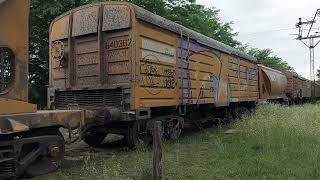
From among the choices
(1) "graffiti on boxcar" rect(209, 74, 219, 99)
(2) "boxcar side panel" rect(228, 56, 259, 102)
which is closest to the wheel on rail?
(1) "graffiti on boxcar" rect(209, 74, 219, 99)

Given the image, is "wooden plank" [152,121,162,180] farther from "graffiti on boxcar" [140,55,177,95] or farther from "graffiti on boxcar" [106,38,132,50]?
"graffiti on boxcar" [106,38,132,50]

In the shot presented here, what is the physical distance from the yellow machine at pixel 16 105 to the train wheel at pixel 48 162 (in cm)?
3

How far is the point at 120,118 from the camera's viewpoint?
29.5 ft

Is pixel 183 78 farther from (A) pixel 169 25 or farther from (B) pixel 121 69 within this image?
(B) pixel 121 69

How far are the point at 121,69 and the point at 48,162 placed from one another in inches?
109

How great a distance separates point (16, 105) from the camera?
6430 mm

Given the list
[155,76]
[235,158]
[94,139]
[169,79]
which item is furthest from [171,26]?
[235,158]

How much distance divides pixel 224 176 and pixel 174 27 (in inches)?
191

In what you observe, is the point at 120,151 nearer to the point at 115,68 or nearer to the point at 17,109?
the point at 115,68

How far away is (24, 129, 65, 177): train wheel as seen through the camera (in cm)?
708

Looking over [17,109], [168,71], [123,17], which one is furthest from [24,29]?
[168,71]

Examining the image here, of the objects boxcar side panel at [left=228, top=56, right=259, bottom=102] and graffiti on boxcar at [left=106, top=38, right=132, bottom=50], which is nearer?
graffiti on boxcar at [left=106, top=38, right=132, bottom=50]

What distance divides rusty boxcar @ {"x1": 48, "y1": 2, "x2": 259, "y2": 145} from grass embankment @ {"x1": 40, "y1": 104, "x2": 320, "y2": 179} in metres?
0.78

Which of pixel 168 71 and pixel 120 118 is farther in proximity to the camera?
pixel 168 71
